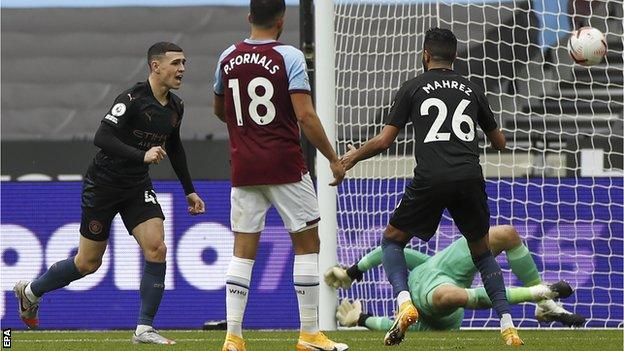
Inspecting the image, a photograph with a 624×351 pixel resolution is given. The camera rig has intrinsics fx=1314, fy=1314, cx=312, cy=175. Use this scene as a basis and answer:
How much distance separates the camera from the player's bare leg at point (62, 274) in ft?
26.0

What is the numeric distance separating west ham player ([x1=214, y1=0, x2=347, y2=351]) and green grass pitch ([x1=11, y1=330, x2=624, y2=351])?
0.82m

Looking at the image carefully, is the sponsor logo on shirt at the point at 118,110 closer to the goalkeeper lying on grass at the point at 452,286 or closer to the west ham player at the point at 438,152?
the west ham player at the point at 438,152

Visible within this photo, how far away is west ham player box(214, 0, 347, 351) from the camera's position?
6.13 m

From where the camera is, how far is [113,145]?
743 cm

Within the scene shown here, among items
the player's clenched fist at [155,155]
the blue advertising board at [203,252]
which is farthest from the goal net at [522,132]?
the player's clenched fist at [155,155]

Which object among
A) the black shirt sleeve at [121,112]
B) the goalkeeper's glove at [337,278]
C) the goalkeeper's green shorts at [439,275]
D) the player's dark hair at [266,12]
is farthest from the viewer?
the goalkeeper's glove at [337,278]

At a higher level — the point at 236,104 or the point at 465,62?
the point at 465,62

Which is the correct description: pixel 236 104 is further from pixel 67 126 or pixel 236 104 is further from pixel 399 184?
pixel 67 126

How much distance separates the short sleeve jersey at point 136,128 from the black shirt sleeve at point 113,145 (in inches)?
2.0

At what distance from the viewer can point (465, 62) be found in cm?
1141

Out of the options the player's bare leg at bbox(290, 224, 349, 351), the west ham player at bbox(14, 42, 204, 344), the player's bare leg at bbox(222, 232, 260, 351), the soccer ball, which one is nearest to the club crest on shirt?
the west ham player at bbox(14, 42, 204, 344)

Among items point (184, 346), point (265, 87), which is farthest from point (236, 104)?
point (184, 346)

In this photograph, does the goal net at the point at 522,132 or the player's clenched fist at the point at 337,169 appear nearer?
the player's clenched fist at the point at 337,169

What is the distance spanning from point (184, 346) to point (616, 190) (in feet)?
13.1
